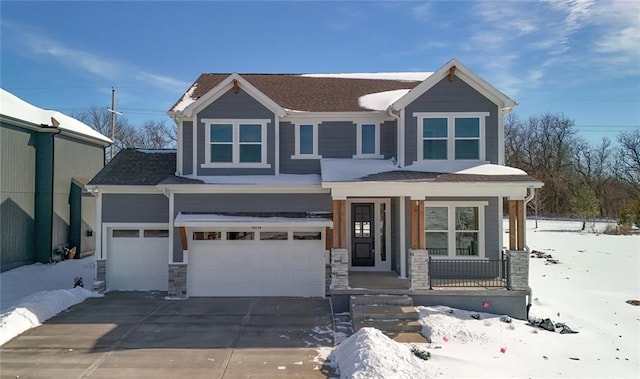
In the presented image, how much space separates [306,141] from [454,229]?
17.5 feet

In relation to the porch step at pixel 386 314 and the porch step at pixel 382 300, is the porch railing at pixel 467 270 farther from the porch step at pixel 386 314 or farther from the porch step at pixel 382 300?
the porch step at pixel 386 314

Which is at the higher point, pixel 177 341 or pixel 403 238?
pixel 403 238

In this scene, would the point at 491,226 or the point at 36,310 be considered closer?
the point at 36,310

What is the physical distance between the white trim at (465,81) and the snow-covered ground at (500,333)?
5.87 metres

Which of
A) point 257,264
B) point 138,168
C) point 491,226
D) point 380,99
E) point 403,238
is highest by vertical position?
point 380,99

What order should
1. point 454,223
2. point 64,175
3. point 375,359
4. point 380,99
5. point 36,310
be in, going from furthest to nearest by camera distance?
point 64,175 → point 380,99 → point 454,223 → point 36,310 → point 375,359

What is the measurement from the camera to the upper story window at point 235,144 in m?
12.5

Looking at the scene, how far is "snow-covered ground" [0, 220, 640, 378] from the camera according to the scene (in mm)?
7059

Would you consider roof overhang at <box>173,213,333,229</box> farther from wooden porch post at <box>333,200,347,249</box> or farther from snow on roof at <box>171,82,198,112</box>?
snow on roof at <box>171,82,198,112</box>

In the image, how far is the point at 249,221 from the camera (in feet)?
38.1

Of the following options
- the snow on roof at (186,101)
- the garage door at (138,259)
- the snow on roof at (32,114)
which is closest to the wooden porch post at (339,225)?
the garage door at (138,259)

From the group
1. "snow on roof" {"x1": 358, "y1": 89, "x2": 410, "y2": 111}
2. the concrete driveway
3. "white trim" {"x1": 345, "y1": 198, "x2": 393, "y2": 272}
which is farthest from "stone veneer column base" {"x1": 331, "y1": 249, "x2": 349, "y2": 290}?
"snow on roof" {"x1": 358, "y1": 89, "x2": 410, "y2": 111}

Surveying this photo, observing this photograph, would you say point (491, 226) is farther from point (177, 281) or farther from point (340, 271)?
point (177, 281)

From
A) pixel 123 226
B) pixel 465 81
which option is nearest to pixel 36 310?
pixel 123 226
